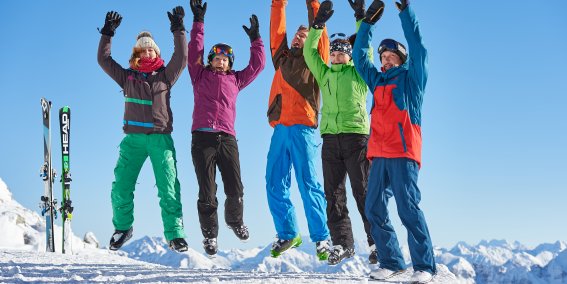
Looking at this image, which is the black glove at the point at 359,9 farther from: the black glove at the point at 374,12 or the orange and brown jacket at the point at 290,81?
the orange and brown jacket at the point at 290,81

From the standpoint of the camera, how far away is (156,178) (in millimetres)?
10195

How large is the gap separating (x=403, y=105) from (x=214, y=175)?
3.93m

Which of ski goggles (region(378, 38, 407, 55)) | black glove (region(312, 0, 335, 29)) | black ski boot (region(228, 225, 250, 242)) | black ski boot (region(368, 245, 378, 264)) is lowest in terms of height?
black ski boot (region(368, 245, 378, 264))

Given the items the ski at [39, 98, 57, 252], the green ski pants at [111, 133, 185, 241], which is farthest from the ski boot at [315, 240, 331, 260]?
the ski at [39, 98, 57, 252]

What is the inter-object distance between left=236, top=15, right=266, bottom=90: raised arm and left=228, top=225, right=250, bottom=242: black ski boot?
2.58 meters

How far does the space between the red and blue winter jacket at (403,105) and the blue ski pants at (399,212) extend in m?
0.16

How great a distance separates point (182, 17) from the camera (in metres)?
10.3

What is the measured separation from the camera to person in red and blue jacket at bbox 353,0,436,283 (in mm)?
7688

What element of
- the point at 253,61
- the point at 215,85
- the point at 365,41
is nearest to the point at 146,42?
the point at 215,85

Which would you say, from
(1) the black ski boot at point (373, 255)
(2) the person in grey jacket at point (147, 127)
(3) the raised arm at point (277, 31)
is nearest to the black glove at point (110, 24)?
(2) the person in grey jacket at point (147, 127)

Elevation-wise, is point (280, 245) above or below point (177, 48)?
below

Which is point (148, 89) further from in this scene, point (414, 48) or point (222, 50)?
point (414, 48)

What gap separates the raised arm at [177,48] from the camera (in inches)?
405

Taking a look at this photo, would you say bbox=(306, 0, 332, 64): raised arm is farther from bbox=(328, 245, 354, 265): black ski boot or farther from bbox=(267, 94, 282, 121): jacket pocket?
bbox=(328, 245, 354, 265): black ski boot
